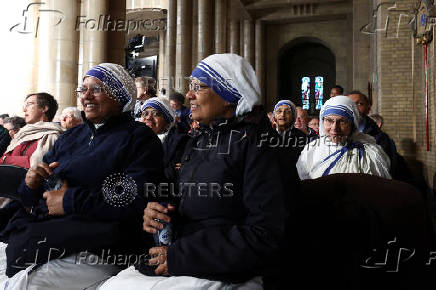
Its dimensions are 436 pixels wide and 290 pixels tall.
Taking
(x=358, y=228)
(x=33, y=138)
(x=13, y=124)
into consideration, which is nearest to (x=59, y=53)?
(x=13, y=124)

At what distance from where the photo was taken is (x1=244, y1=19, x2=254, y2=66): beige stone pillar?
2236 centimetres

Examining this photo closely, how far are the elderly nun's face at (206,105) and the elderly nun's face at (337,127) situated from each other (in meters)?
1.95

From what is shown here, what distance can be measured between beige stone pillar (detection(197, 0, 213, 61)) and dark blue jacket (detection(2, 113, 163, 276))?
38.3 ft

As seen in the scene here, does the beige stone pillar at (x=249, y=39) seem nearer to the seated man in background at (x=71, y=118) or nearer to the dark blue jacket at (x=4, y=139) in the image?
the seated man in background at (x=71, y=118)

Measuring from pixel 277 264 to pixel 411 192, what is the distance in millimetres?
1075

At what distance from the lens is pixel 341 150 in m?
3.74

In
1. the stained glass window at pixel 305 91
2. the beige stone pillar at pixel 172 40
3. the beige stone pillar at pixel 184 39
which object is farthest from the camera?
the stained glass window at pixel 305 91

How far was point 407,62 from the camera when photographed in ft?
30.7

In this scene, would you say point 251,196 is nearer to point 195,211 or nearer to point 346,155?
point 195,211

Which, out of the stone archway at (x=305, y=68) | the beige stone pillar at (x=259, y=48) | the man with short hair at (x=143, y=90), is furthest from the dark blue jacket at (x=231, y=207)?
the stone archway at (x=305, y=68)

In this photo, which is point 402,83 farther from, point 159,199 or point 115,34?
point 159,199

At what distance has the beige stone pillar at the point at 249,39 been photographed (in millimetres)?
22359

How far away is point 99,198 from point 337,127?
2.34 m

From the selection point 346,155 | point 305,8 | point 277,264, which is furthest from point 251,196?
point 305,8
